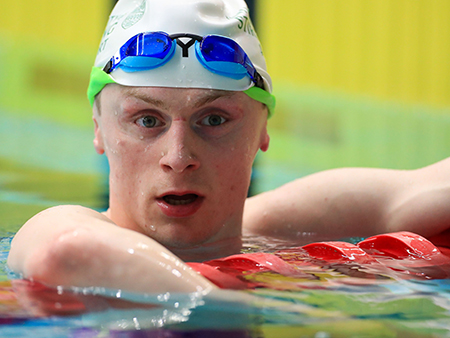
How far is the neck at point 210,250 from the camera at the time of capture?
178 cm

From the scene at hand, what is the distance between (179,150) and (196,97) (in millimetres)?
188

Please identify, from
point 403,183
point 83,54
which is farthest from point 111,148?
point 83,54

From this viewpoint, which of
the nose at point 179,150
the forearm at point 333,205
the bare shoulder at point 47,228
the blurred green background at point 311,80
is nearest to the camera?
the bare shoulder at point 47,228

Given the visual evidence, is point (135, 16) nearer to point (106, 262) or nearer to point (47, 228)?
point (47, 228)

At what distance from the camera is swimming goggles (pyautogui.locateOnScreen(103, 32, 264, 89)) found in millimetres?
1733

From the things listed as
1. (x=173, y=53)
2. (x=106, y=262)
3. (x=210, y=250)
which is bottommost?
(x=210, y=250)

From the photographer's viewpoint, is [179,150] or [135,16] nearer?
[179,150]

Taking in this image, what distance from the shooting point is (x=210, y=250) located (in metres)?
1.86

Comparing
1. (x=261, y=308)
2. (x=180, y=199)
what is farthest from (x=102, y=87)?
(x=261, y=308)

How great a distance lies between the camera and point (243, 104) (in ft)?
6.00

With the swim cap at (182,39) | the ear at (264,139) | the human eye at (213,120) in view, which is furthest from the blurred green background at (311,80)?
the human eye at (213,120)

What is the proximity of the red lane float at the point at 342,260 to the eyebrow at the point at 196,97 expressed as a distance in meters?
0.52

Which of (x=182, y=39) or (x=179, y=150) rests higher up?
(x=182, y=39)

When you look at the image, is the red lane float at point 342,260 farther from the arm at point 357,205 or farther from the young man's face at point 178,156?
the arm at point 357,205
